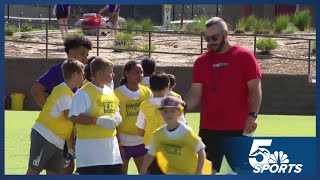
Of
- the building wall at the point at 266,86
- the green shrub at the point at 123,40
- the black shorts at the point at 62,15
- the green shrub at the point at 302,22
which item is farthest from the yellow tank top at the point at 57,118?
the green shrub at the point at 302,22

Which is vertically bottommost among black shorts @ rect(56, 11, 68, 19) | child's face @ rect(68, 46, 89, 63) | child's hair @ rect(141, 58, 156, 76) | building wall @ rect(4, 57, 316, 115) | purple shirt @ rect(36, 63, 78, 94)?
building wall @ rect(4, 57, 316, 115)

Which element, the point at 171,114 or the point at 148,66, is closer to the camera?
the point at 171,114

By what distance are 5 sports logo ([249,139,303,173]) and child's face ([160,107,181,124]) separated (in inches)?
42.6

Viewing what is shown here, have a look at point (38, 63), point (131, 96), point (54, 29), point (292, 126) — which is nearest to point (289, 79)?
point (292, 126)

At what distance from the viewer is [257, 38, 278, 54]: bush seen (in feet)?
73.8

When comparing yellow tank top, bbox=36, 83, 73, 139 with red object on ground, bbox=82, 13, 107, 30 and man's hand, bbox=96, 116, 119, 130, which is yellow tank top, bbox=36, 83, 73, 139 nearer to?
man's hand, bbox=96, 116, 119, 130

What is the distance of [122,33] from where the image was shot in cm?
2234

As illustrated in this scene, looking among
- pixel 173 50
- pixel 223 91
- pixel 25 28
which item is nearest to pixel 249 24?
pixel 173 50

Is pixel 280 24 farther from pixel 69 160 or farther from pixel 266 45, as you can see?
pixel 69 160

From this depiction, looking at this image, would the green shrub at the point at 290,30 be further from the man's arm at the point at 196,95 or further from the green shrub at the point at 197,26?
the man's arm at the point at 196,95

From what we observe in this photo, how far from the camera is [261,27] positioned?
25.0 m

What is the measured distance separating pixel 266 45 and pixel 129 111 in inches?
566

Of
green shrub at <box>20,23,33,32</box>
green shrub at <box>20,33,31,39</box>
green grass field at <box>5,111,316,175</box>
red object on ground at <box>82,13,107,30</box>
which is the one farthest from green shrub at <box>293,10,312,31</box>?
green grass field at <box>5,111,316,175</box>

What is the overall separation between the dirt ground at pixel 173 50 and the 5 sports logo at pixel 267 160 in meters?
12.2
